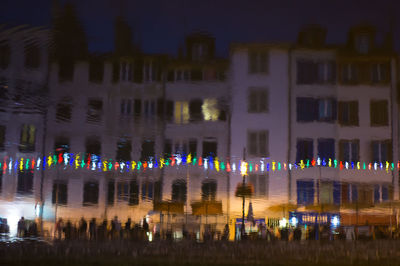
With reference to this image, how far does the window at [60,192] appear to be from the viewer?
19.0m

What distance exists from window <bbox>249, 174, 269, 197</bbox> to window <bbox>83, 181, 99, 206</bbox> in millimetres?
6150

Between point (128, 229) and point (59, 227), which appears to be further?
point (59, 227)

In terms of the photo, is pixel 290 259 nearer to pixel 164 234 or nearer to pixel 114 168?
pixel 164 234

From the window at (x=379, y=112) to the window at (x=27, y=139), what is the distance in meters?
14.5

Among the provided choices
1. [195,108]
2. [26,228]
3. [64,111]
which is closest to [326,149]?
[195,108]

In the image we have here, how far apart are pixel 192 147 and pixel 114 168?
3.34 metres

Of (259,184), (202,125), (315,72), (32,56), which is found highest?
(315,72)

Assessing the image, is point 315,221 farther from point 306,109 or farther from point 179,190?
point 306,109

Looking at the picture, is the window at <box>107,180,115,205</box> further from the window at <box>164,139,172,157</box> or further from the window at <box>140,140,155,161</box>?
the window at <box>164,139,172,157</box>

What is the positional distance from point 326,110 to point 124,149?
29.7ft

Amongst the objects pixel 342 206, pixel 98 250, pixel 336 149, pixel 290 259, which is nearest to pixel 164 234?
pixel 98 250

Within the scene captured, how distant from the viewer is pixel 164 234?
16.6 m

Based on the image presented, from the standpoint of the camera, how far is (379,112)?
22375 millimetres

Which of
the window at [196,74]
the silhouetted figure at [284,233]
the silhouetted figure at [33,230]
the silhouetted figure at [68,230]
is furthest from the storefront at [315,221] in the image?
the silhouetted figure at [33,230]
